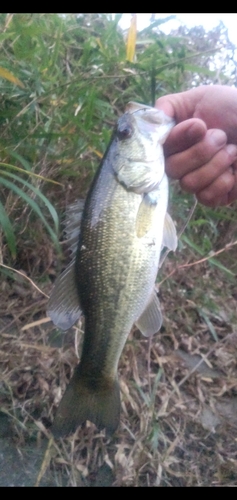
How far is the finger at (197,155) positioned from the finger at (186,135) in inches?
1.0

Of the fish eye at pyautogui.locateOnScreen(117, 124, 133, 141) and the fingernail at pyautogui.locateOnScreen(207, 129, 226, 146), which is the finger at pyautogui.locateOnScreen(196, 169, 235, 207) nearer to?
the fingernail at pyautogui.locateOnScreen(207, 129, 226, 146)

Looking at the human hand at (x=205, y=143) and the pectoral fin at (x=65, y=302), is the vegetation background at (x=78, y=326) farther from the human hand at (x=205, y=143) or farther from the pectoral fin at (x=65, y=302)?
the pectoral fin at (x=65, y=302)

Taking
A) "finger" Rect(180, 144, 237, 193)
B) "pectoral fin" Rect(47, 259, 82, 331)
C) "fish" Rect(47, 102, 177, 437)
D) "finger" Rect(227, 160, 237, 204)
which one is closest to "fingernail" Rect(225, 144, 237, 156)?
"finger" Rect(180, 144, 237, 193)

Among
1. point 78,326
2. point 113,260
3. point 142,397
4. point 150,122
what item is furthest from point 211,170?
point 142,397

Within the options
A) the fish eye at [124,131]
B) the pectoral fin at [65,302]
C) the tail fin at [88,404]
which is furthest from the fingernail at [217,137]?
the tail fin at [88,404]

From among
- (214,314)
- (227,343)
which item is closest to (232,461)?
(227,343)

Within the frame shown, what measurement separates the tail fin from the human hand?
852mm

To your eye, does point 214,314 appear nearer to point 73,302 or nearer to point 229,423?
point 229,423

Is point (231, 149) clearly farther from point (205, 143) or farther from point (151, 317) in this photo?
point (151, 317)

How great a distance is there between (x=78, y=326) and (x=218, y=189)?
0.95 m

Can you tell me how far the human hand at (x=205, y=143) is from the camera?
1.67m

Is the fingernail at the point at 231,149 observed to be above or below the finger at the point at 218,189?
above

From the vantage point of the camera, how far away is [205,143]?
1671mm

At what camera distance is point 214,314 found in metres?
2.88
